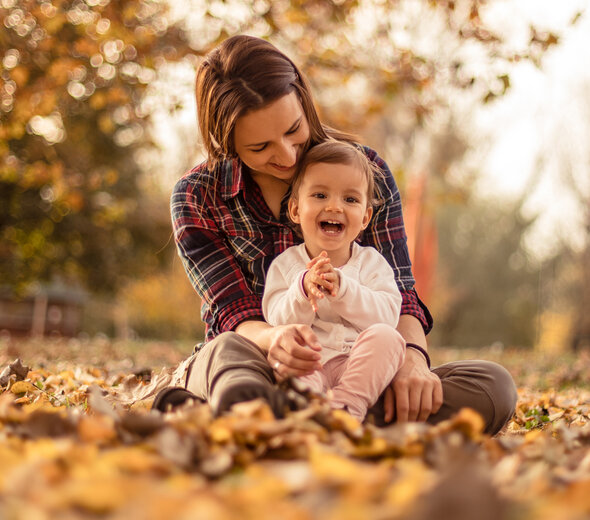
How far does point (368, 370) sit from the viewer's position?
7.35ft

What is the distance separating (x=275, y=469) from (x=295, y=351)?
88cm

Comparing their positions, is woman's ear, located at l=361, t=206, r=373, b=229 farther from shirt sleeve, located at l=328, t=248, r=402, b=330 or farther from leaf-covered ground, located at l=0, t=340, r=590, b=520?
leaf-covered ground, located at l=0, t=340, r=590, b=520

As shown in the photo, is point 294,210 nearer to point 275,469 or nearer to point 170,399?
point 170,399

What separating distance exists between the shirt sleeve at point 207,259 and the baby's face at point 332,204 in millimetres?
412

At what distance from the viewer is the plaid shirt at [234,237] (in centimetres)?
288

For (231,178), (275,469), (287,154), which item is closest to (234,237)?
(231,178)

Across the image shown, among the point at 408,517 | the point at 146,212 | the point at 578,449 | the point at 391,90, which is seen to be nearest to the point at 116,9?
the point at 391,90

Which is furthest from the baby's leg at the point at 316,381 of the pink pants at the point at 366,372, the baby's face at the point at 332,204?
the baby's face at the point at 332,204

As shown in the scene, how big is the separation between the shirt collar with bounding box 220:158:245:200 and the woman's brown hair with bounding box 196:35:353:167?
8 centimetres

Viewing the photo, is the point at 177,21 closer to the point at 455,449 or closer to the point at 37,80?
the point at 37,80

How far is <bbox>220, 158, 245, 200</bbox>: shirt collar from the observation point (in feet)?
9.68

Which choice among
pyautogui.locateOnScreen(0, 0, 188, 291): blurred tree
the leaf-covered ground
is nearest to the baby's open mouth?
the leaf-covered ground

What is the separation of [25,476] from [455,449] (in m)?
0.78

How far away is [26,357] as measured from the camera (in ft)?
18.8
